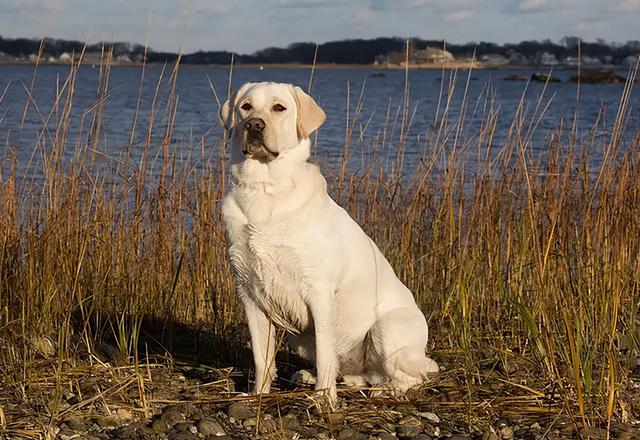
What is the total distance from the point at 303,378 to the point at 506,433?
103 centimetres

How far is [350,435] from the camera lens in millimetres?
3658

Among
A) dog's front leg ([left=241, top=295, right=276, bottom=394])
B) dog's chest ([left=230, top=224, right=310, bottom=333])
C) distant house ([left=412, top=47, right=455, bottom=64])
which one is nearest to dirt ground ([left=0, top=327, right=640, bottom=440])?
dog's front leg ([left=241, top=295, right=276, bottom=394])

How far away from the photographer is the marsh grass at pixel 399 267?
4.06 meters

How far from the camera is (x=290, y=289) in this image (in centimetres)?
391

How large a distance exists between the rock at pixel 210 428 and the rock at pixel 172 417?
102 mm

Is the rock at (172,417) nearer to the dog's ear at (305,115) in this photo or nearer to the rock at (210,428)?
the rock at (210,428)

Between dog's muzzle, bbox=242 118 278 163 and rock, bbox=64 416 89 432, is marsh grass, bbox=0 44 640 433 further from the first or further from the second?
dog's muzzle, bbox=242 118 278 163

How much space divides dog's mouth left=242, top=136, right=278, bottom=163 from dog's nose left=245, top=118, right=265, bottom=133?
40mm

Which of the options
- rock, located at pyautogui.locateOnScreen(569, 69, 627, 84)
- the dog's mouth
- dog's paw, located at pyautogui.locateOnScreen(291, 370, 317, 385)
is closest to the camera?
the dog's mouth

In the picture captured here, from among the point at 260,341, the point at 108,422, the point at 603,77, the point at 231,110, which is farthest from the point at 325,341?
the point at 603,77

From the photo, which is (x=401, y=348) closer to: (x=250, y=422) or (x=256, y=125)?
(x=250, y=422)

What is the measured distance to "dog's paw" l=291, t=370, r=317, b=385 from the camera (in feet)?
14.0

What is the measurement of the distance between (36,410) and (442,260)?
2671 mm

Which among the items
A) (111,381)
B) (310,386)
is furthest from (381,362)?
(111,381)
